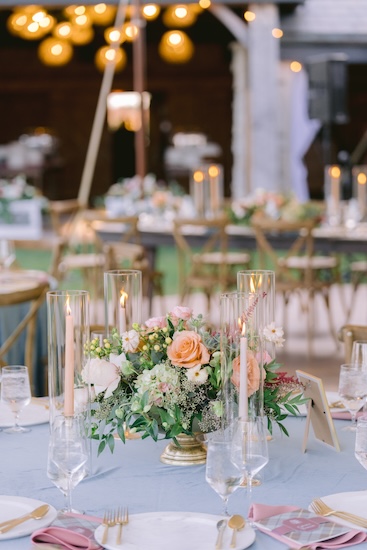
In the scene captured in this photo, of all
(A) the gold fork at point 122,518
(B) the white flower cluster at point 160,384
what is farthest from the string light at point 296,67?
(A) the gold fork at point 122,518

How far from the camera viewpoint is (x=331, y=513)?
78.7 inches

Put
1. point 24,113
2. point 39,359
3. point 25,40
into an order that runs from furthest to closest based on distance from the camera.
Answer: point 24,113 → point 25,40 → point 39,359

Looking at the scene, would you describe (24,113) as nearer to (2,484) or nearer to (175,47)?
(175,47)

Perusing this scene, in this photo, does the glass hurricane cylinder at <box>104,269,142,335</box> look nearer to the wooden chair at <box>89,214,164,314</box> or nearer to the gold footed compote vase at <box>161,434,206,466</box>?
the gold footed compote vase at <box>161,434,206,466</box>

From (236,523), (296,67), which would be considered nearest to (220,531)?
(236,523)

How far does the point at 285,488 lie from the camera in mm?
2195

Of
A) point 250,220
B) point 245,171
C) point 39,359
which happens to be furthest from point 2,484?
point 245,171

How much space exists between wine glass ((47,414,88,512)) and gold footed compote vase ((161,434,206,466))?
41 cm

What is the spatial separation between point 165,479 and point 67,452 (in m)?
0.37

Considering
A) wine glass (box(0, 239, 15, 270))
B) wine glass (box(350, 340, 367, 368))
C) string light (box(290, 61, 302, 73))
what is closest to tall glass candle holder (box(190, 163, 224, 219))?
wine glass (box(0, 239, 15, 270))

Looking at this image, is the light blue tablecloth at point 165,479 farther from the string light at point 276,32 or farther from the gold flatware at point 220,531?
the string light at point 276,32

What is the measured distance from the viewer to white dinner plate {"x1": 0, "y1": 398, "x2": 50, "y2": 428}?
2.72m

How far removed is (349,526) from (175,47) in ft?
42.5

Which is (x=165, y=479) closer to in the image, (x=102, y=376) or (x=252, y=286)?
(x=102, y=376)
